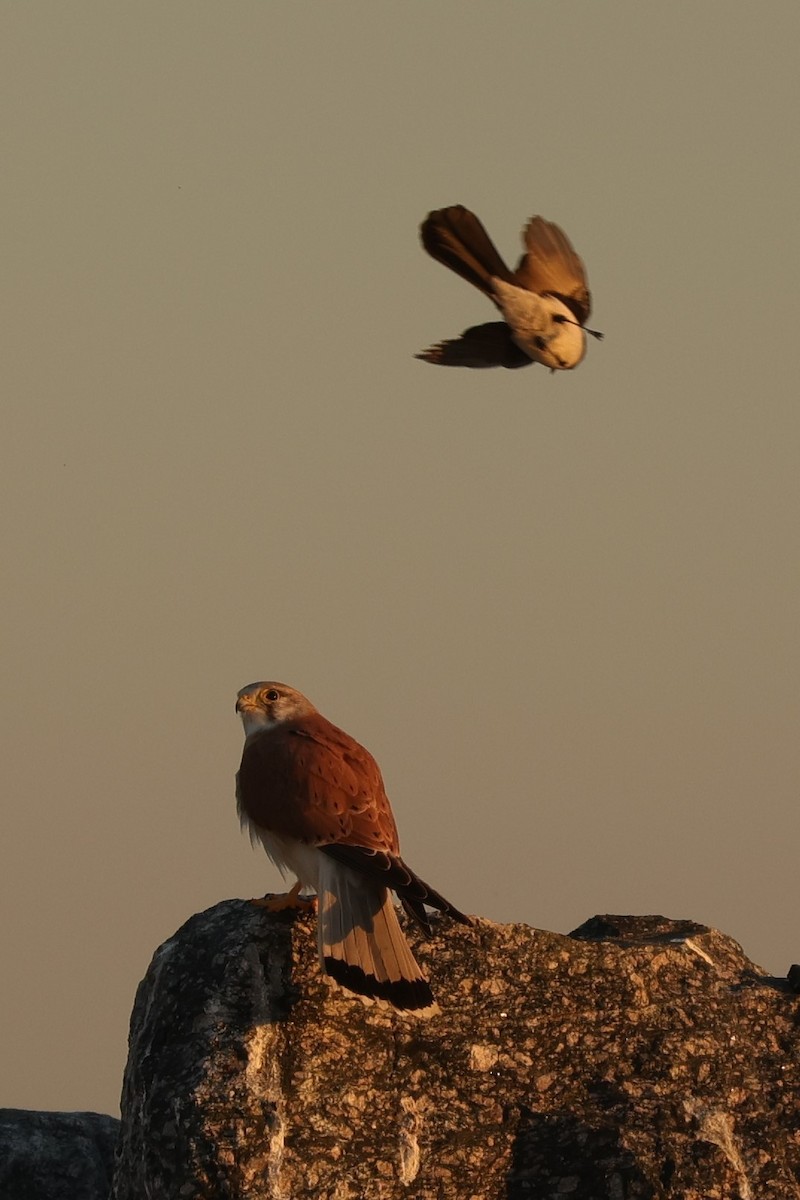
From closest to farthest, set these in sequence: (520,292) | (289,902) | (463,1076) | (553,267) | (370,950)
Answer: (463,1076) < (370,950) < (289,902) < (520,292) < (553,267)

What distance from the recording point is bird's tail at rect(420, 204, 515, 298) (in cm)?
1030

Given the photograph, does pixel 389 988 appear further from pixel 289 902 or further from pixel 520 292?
pixel 520 292

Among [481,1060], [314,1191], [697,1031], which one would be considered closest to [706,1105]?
[697,1031]

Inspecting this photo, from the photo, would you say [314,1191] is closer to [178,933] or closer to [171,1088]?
[171,1088]

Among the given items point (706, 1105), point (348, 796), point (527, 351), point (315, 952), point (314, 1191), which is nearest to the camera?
point (314, 1191)

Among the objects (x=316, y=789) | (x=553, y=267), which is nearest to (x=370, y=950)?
(x=316, y=789)

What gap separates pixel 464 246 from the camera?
10328mm

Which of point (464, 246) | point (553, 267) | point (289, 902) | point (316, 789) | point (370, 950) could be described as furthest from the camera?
point (553, 267)

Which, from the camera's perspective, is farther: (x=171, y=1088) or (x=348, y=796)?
(x=348, y=796)

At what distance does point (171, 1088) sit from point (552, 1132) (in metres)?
1.36

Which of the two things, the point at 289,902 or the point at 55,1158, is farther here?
the point at 55,1158

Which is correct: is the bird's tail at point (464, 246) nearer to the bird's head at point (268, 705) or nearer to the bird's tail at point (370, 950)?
the bird's head at point (268, 705)

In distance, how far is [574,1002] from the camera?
6.48m

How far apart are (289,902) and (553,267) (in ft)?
17.3
